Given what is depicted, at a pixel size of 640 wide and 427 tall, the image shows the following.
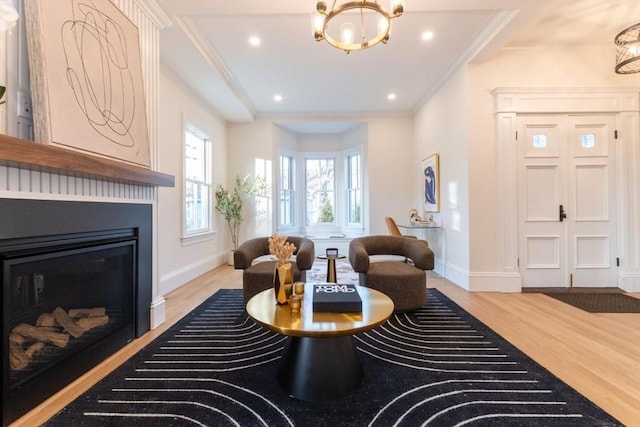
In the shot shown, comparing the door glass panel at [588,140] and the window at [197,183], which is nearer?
the door glass panel at [588,140]

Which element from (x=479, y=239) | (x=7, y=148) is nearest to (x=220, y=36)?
(x=7, y=148)

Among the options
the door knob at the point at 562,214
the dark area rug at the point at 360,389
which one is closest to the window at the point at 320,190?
the door knob at the point at 562,214

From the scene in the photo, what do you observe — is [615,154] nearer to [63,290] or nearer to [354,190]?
[354,190]

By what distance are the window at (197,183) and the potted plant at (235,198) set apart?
0.25 metres

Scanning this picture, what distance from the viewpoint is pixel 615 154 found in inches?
146

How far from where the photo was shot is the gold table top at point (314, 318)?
1.52 meters

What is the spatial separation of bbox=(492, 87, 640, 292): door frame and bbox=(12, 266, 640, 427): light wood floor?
71 centimetres

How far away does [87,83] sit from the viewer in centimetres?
189

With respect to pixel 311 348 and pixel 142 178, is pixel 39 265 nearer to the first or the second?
pixel 142 178

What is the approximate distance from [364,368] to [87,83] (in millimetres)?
2557

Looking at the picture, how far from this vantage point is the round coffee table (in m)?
1.55

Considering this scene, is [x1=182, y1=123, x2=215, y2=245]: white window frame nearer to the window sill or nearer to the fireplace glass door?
the window sill

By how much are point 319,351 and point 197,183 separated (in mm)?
3987

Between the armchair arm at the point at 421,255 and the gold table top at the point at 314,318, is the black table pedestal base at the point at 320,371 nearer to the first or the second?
the gold table top at the point at 314,318
